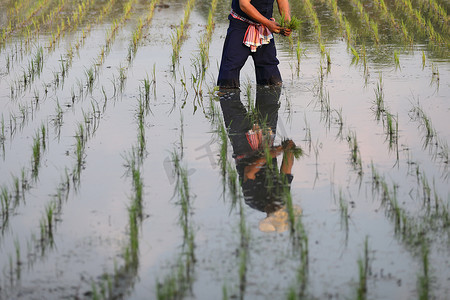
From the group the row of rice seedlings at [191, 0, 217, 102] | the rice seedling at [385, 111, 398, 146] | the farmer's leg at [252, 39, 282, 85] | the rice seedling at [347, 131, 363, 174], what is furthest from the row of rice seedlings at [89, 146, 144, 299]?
the farmer's leg at [252, 39, 282, 85]

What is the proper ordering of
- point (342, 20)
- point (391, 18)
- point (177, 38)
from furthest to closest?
point (342, 20)
point (391, 18)
point (177, 38)

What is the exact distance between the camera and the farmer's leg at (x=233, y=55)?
630 centimetres

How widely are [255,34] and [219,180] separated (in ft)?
8.49

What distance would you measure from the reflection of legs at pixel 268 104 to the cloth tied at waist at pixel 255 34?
0.35 m

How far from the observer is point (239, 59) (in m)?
6.34

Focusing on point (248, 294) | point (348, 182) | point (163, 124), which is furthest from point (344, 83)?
point (248, 294)

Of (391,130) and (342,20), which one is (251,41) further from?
(342,20)

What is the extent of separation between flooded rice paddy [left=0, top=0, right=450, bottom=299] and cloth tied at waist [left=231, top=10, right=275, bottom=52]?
0.39m

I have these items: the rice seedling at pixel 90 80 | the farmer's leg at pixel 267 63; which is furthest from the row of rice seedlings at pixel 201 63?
the rice seedling at pixel 90 80

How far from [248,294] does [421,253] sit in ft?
2.35

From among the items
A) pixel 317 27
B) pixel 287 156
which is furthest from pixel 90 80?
pixel 317 27

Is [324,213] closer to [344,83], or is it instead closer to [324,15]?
[344,83]

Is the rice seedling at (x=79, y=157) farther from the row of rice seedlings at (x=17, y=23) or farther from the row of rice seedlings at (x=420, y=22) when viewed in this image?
the row of rice seedlings at (x=420, y=22)

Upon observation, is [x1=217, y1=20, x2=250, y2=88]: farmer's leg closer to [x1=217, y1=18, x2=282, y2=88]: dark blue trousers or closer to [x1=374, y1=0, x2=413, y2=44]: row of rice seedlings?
[x1=217, y1=18, x2=282, y2=88]: dark blue trousers
